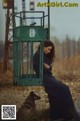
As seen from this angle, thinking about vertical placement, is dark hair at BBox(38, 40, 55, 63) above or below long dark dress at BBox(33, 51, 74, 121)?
above

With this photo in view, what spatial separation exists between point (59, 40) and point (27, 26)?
0.37 m

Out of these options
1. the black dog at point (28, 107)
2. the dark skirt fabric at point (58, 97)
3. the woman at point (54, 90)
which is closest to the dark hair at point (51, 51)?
the woman at point (54, 90)

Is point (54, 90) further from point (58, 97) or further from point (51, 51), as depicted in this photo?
point (51, 51)

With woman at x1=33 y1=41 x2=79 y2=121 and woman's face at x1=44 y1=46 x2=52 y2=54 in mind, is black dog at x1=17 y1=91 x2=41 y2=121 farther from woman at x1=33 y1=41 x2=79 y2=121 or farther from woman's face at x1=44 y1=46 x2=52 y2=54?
woman's face at x1=44 y1=46 x2=52 y2=54

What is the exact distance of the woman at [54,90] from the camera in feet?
13.0

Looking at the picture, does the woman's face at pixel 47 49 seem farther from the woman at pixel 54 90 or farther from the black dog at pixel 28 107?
the black dog at pixel 28 107

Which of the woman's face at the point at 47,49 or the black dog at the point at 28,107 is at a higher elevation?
the woman's face at the point at 47,49

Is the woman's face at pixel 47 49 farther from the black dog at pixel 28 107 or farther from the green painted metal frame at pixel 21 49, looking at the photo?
the black dog at pixel 28 107

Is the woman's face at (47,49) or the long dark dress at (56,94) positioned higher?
the woman's face at (47,49)

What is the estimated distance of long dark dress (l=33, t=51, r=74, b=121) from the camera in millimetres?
3973

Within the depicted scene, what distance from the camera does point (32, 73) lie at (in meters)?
3.98

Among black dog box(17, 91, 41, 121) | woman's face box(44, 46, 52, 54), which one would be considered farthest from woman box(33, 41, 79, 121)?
black dog box(17, 91, 41, 121)

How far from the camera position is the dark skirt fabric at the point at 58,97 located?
13.0ft

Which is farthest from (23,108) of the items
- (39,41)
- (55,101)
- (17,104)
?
(39,41)
